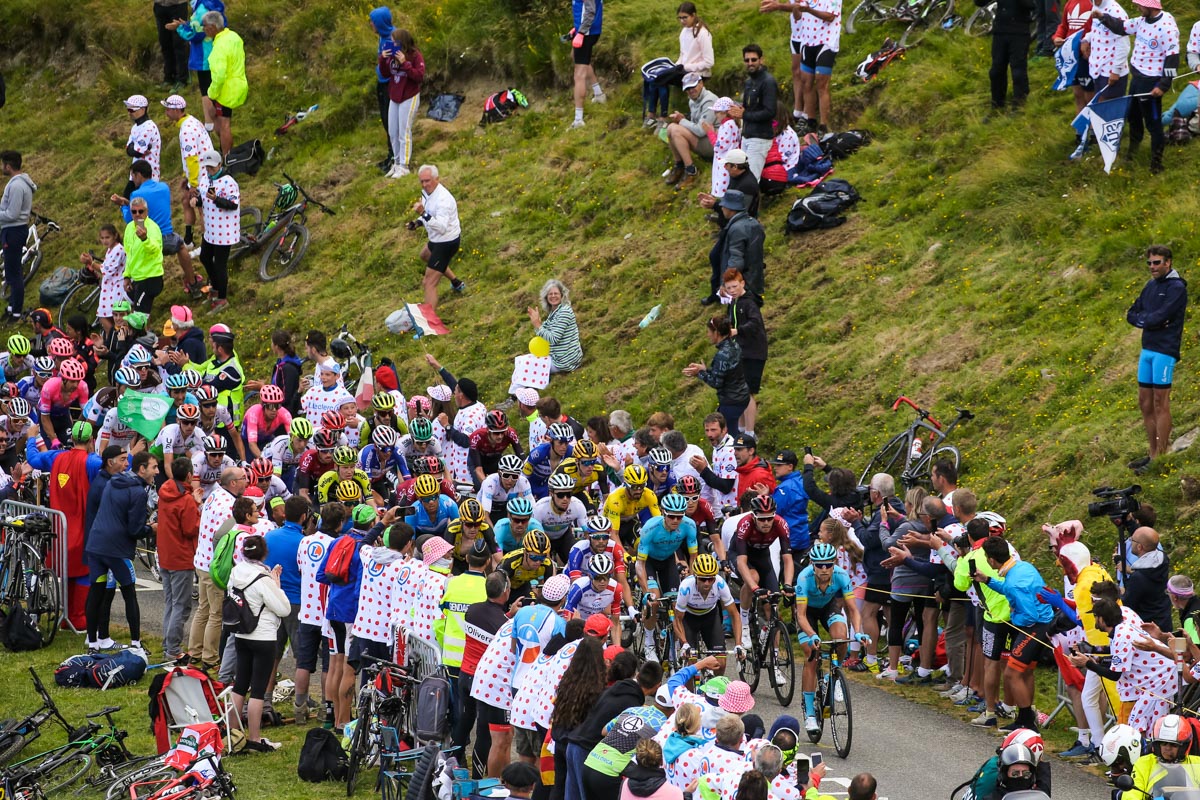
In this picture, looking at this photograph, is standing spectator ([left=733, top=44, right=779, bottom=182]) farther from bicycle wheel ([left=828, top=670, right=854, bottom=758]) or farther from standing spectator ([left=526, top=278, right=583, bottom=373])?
bicycle wheel ([left=828, top=670, right=854, bottom=758])

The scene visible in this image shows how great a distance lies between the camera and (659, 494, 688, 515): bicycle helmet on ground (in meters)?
14.6

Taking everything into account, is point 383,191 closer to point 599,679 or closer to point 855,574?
point 855,574

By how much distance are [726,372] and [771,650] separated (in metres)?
4.42

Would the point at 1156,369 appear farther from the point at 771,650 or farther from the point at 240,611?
the point at 240,611

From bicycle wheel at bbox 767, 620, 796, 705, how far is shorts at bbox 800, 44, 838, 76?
10.4 meters

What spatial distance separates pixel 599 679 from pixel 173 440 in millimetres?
8061

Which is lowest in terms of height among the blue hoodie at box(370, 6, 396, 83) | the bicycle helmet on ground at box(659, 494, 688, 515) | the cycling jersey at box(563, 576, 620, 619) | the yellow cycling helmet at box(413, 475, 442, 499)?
the cycling jersey at box(563, 576, 620, 619)

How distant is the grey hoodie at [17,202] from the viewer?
25.6m

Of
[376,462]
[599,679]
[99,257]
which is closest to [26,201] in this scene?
[99,257]

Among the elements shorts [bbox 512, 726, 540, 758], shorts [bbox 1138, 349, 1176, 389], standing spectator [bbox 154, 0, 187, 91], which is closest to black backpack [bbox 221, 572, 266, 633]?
shorts [bbox 512, 726, 540, 758]

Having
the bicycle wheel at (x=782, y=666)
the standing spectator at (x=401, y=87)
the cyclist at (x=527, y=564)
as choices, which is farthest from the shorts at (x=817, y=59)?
the cyclist at (x=527, y=564)

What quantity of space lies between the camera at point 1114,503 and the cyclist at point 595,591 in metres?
4.53

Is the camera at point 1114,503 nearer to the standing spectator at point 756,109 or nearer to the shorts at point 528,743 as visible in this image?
the shorts at point 528,743

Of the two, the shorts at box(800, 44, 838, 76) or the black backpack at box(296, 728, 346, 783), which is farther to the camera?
the shorts at box(800, 44, 838, 76)
